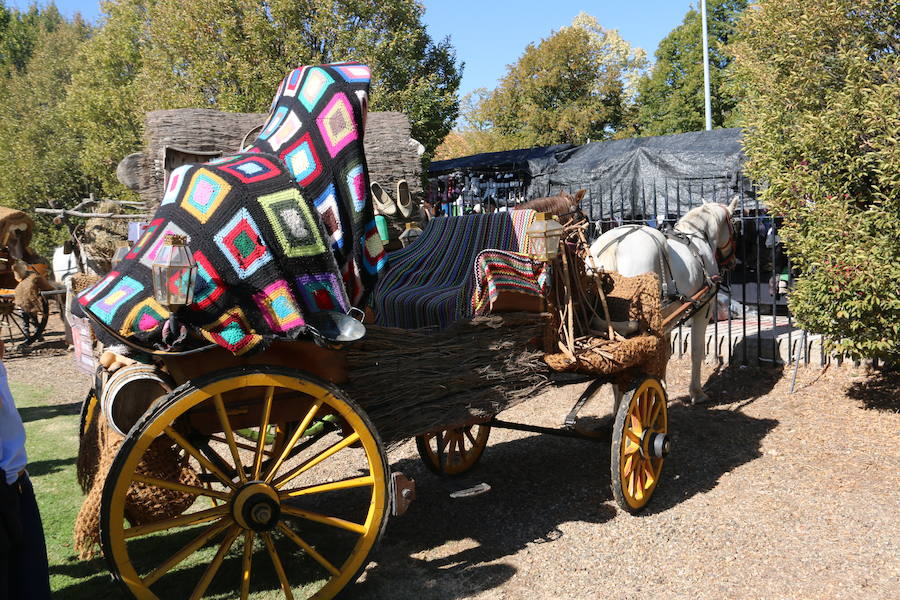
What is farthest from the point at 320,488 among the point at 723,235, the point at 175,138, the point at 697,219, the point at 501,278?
the point at 723,235

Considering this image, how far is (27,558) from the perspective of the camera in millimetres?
2441

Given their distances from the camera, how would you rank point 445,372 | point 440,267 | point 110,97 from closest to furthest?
point 445,372
point 440,267
point 110,97

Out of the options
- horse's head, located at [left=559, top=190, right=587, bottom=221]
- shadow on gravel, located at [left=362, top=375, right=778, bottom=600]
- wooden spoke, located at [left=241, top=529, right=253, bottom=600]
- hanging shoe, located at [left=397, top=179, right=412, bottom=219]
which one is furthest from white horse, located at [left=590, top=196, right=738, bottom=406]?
wooden spoke, located at [left=241, top=529, right=253, bottom=600]

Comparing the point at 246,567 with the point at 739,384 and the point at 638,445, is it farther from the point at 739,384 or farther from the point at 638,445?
the point at 739,384

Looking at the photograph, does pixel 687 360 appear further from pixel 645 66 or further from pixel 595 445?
pixel 645 66

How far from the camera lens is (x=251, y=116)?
17.5ft

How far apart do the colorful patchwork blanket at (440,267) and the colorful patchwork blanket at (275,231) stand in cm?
86

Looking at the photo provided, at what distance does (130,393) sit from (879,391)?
6.41m

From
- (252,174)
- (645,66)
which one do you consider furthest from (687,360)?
(645,66)

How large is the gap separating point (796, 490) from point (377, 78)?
1206cm

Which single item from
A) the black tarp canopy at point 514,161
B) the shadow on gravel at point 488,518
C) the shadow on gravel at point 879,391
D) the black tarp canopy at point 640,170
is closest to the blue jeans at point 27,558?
the shadow on gravel at point 488,518

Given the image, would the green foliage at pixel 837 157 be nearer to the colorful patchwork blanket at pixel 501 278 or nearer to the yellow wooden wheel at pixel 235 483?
the colorful patchwork blanket at pixel 501 278

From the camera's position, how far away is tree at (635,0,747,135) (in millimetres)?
27656

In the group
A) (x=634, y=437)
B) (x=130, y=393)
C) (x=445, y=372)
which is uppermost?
(x=130, y=393)
